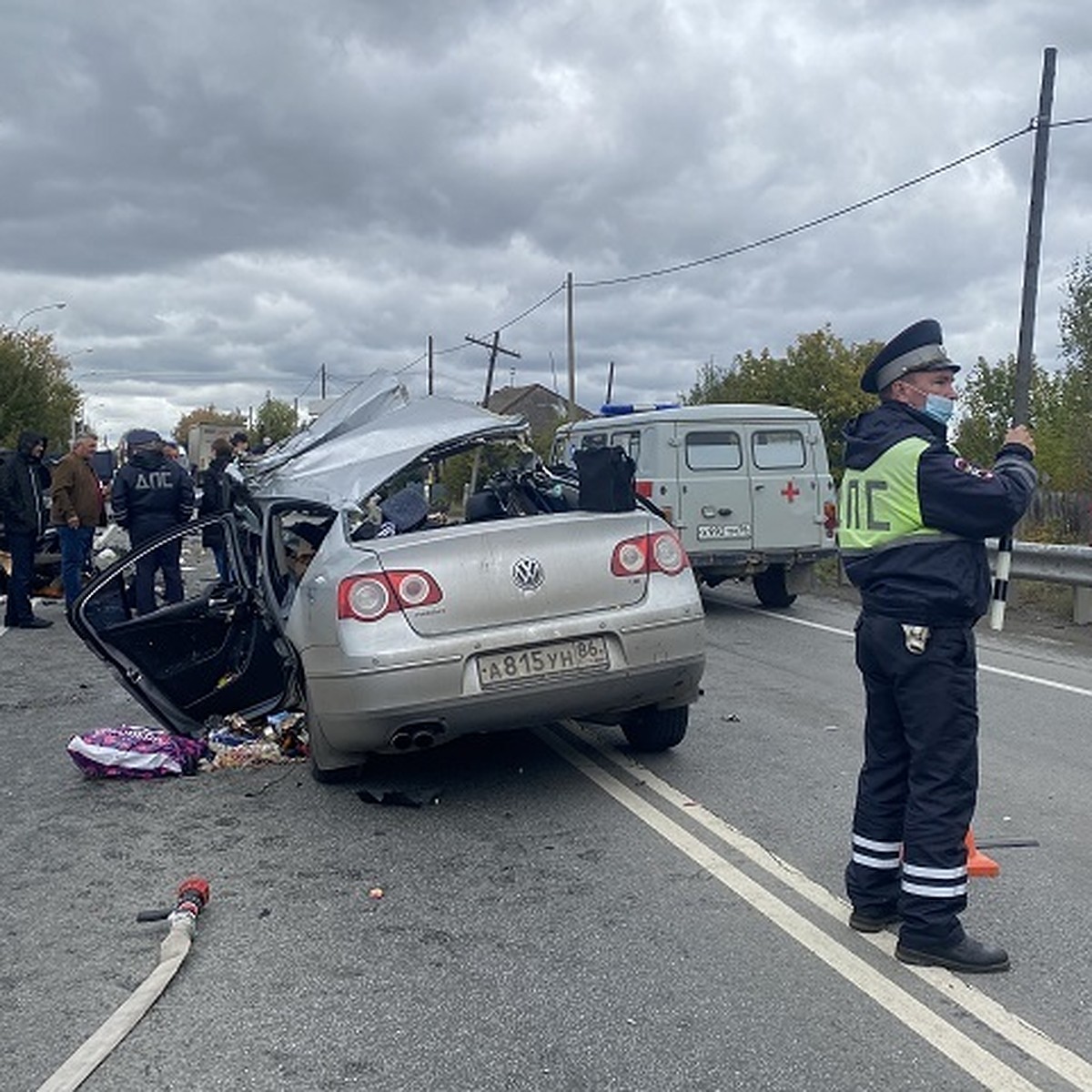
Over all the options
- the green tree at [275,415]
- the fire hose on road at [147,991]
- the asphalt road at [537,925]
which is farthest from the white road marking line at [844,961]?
the green tree at [275,415]

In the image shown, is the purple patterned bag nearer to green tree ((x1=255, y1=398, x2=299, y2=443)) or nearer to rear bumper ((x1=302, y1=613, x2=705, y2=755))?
rear bumper ((x1=302, y1=613, x2=705, y2=755))

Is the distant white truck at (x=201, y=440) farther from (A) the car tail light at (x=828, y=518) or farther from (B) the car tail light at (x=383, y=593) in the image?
(B) the car tail light at (x=383, y=593)

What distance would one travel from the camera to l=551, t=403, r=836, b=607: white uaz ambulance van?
1290 cm

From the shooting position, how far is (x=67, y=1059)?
136 inches

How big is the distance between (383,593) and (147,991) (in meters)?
2.04

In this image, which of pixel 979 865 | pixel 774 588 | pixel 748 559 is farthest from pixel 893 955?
pixel 774 588

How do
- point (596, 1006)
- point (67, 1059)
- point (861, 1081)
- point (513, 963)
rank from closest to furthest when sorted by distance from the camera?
point (861, 1081)
point (67, 1059)
point (596, 1006)
point (513, 963)

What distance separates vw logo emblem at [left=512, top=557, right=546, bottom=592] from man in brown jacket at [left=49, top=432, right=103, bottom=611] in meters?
8.07

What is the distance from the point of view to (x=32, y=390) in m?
43.8

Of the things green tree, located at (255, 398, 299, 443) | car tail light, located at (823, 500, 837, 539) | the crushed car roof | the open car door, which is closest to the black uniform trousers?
the crushed car roof

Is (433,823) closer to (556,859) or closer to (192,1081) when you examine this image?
(556,859)

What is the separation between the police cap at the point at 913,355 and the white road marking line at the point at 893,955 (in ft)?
5.66

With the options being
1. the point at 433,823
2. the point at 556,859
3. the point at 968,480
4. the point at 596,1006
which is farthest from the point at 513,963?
the point at 968,480

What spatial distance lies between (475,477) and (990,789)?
3107 mm
